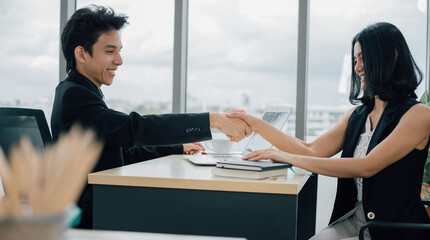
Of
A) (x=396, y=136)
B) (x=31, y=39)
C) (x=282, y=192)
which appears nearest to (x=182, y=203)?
(x=282, y=192)

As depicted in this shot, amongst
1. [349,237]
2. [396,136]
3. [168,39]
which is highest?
[168,39]

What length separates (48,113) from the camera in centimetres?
331

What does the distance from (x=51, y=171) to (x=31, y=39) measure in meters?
3.32

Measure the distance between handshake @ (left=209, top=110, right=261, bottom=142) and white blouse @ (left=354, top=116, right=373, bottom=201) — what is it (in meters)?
0.47

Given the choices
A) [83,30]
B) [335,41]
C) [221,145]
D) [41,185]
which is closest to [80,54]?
[83,30]

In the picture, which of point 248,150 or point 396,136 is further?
point 248,150

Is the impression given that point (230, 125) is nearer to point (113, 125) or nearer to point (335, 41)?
point (113, 125)

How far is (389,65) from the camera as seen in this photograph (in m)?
1.72

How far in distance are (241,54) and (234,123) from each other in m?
1.16

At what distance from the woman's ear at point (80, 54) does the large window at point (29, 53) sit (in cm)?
160

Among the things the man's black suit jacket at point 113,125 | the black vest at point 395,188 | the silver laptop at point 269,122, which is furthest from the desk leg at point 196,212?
the silver laptop at point 269,122

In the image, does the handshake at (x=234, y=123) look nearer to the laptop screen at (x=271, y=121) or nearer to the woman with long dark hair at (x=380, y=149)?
the woman with long dark hair at (x=380, y=149)

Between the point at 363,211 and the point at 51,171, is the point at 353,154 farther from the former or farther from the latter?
the point at 51,171

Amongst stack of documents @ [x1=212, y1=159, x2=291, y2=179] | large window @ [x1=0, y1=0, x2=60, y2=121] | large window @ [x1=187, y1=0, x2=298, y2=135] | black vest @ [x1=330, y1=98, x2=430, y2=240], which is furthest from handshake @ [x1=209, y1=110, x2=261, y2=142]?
large window @ [x1=0, y1=0, x2=60, y2=121]
